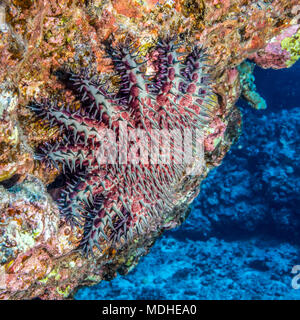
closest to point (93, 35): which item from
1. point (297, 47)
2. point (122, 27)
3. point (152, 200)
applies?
point (122, 27)

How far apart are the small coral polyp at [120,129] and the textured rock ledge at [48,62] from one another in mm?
174

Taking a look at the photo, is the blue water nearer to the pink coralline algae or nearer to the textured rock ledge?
the pink coralline algae

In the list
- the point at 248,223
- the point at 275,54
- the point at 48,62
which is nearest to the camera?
the point at 48,62

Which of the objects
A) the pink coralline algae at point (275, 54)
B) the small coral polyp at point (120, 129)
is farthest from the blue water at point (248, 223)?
the small coral polyp at point (120, 129)

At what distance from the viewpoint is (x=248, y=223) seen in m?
8.65

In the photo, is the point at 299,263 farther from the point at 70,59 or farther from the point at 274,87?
the point at 70,59

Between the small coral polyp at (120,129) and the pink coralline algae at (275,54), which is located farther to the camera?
the pink coralline algae at (275,54)

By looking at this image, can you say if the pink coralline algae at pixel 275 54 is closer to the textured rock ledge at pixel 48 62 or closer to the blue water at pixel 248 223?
the textured rock ledge at pixel 48 62

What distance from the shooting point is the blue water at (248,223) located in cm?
745

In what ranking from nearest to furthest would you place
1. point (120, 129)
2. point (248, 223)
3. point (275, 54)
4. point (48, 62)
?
point (48, 62)
point (120, 129)
point (275, 54)
point (248, 223)

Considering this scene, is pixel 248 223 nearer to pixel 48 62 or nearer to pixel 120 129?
pixel 120 129

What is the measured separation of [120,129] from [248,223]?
25.1ft

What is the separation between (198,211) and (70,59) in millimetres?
7419

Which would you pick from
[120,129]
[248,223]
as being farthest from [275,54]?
[248,223]
